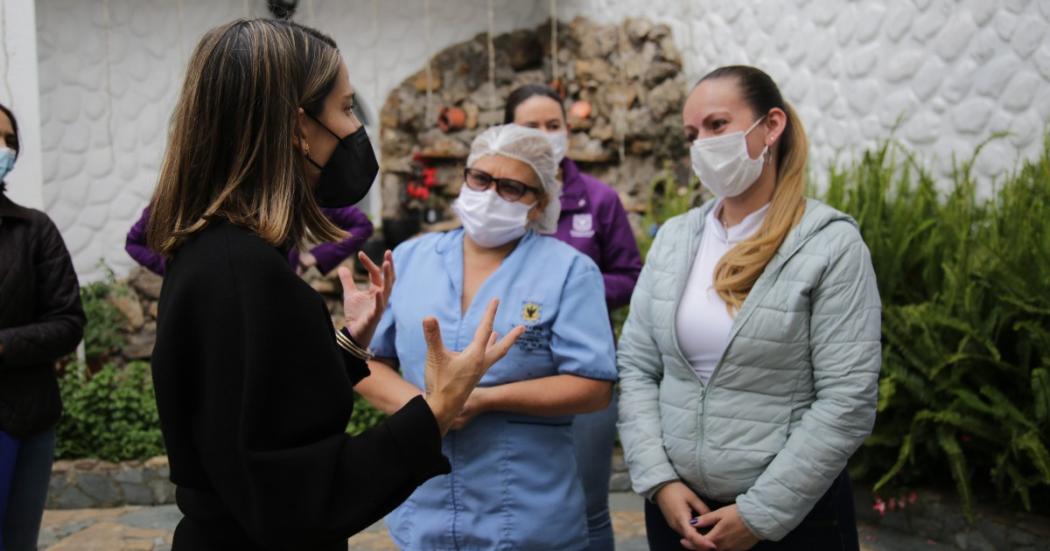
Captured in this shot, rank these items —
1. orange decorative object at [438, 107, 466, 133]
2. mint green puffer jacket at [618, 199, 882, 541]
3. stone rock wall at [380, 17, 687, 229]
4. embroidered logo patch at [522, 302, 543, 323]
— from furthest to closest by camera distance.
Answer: orange decorative object at [438, 107, 466, 133] → stone rock wall at [380, 17, 687, 229] → embroidered logo patch at [522, 302, 543, 323] → mint green puffer jacket at [618, 199, 882, 541]

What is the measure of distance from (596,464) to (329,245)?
2.36m

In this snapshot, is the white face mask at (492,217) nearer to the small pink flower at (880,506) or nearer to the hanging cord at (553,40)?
the small pink flower at (880,506)

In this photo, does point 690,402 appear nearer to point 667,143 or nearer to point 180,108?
point 180,108

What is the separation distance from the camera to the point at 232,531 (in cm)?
163

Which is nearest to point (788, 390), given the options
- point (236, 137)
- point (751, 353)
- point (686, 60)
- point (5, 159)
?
point (751, 353)

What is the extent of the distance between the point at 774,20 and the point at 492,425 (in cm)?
517

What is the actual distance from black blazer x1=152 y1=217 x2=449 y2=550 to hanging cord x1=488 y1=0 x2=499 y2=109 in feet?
25.1

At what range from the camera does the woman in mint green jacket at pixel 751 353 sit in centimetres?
240

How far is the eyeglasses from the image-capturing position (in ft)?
9.36

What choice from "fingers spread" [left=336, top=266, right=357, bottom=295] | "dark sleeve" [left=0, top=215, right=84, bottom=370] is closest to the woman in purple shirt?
"fingers spread" [left=336, top=266, right=357, bottom=295]

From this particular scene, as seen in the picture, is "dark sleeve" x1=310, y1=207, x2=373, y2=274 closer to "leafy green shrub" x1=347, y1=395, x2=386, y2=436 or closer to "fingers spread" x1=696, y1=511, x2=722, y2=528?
"leafy green shrub" x1=347, y1=395, x2=386, y2=436

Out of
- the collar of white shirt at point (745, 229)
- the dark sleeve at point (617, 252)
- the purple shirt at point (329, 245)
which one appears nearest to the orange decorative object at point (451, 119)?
the purple shirt at point (329, 245)

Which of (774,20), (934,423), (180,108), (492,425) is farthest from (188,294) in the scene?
(774,20)

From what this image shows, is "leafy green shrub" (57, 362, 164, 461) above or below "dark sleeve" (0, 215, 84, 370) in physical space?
below
